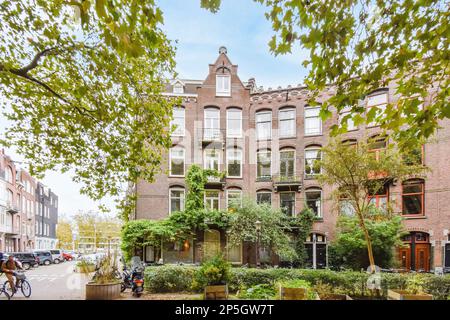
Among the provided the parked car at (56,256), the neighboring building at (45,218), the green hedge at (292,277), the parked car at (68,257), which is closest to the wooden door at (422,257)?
the green hedge at (292,277)

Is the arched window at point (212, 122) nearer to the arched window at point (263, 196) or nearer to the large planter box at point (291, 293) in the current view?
the arched window at point (263, 196)

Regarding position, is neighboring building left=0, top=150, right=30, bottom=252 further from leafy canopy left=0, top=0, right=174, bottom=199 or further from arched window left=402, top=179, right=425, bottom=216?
arched window left=402, top=179, right=425, bottom=216

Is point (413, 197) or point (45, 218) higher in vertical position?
point (413, 197)

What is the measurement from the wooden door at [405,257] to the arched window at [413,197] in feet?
6.99

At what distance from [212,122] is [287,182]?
6.82 m

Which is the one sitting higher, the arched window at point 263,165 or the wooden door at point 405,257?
the arched window at point 263,165

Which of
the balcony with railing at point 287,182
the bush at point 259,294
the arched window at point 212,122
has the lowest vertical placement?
the bush at point 259,294

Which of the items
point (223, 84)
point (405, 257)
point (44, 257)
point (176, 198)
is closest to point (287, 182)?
point (176, 198)

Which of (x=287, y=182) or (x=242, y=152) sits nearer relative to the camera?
(x=287, y=182)

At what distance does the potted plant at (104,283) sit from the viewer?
10086 millimetres

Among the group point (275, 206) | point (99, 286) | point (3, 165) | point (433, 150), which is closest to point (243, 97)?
point (275, 206)

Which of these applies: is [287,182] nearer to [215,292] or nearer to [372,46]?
[215,292]

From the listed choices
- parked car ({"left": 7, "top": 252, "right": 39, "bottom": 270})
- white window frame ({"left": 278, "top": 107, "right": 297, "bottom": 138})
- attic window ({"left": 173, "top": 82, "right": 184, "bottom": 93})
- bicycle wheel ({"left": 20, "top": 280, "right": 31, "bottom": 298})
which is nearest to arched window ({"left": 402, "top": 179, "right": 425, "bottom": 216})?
white window frame ({"left": 278, "top": 107, "right": 297, "bottom": 138})

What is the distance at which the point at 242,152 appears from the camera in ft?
72.6
